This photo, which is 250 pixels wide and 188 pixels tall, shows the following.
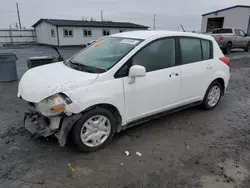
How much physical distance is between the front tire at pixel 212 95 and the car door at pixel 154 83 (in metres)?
1.06

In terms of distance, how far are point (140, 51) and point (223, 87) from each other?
266cm

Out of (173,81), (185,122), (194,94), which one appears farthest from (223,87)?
(173,81)

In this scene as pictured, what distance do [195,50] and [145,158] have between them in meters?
2.43

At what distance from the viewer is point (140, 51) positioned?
344cm

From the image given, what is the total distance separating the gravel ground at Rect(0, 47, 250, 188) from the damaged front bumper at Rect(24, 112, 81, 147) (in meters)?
0.35

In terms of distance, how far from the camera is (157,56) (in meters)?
3.67

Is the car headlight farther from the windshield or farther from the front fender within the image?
the windshield

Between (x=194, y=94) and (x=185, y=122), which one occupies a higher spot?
(x=194, y=94)

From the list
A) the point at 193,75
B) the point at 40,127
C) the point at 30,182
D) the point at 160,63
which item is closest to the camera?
the point at 30,182

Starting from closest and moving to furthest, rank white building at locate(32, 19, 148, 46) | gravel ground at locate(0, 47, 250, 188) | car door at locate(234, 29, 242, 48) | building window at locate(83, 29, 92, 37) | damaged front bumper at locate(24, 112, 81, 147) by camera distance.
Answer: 1. gravel ground at locate(0, 47, 250, 188)
2. damaged front bumper at locate(24, 112, 81, 147)
3. car door at locate(234, 29, 242, 48)
4. white building at locate(32, 19, 148, 46)
5. building window at locate(83, 29, 92, 37)

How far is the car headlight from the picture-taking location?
2782mm

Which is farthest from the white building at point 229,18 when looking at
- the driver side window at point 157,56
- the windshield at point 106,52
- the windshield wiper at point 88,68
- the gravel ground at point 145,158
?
the windshield wiper at point 88,68

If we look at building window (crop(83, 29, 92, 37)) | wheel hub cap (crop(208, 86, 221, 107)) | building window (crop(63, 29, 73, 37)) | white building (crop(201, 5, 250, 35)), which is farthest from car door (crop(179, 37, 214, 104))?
building window (crop(83, 29, 92, 37))

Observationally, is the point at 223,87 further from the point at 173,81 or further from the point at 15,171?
the point at 15,171
